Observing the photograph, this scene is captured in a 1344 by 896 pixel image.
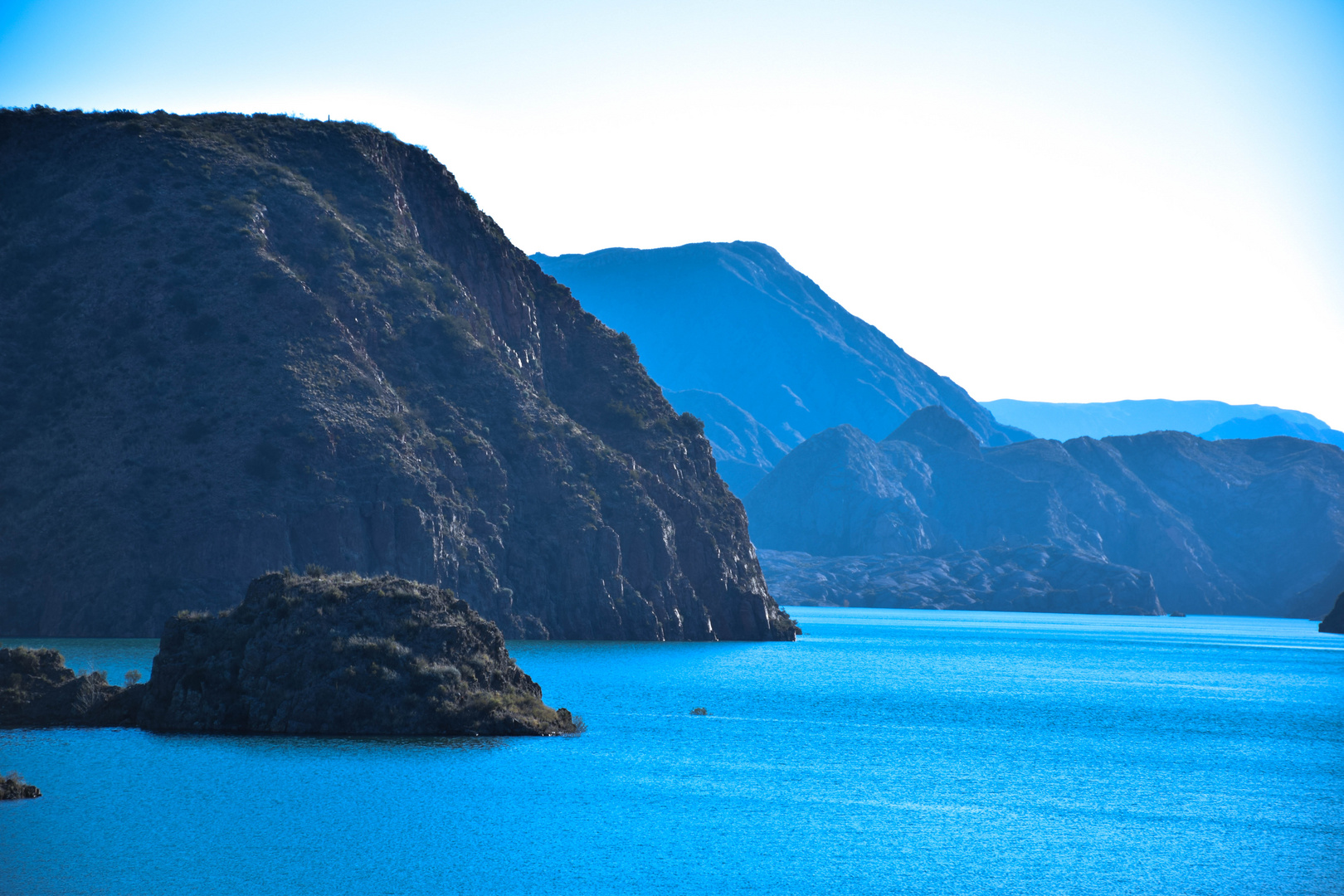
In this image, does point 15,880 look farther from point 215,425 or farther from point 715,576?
point 715,576

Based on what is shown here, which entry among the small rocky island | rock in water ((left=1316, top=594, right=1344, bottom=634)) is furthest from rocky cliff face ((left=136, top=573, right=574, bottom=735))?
rock in water ((left=1316, top=594, right=1344, bottom=634))

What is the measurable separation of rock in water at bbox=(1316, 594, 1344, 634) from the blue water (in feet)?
410

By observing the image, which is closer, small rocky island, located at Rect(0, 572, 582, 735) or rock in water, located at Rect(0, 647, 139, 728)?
rock in water, located at Rect(0, 647, 139, 728)

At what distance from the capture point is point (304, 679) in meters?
39.7

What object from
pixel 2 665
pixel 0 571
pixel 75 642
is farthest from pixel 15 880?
pixel 0 571

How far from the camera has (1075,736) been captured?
48781 mm

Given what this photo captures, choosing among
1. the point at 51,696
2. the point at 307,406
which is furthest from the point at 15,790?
the point at 307,406

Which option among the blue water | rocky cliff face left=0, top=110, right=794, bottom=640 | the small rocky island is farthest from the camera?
rocky cliff face left=0, top=110, right=794, bottom=640

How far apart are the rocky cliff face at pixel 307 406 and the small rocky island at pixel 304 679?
129 feet

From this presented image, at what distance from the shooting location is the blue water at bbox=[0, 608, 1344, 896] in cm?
2397

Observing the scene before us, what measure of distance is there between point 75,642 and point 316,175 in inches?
2110

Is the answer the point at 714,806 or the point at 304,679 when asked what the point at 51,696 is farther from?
the point at 714,806

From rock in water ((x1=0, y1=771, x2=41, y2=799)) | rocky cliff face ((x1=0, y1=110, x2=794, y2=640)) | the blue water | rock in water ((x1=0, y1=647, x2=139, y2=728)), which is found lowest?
the blue water

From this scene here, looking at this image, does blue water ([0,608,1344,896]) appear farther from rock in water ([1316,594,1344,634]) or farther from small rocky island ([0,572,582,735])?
rock in water ([1316,594,1344,634])
